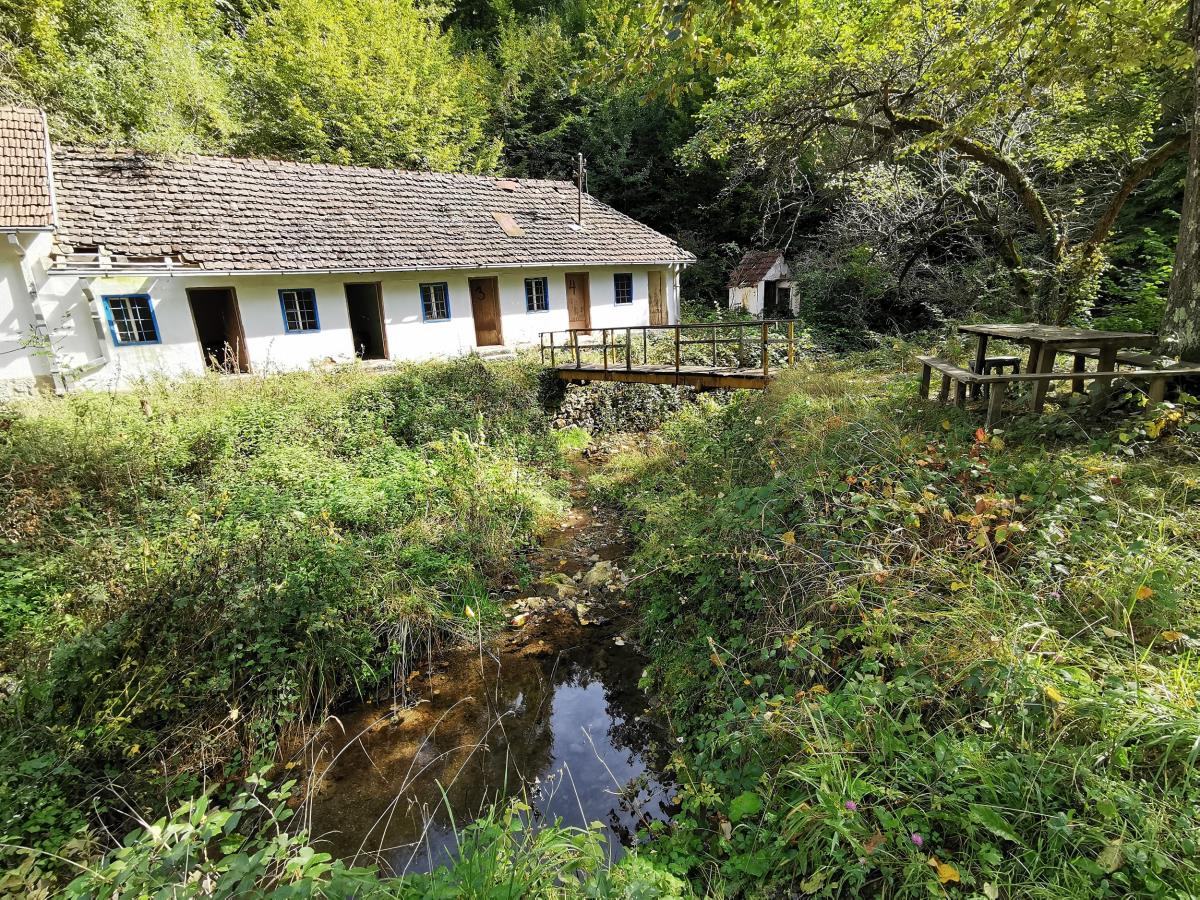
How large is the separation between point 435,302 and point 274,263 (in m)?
3.84

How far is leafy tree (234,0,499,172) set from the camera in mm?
19078

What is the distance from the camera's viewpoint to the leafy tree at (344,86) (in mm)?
19078

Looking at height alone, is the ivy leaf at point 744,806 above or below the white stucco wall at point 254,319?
below

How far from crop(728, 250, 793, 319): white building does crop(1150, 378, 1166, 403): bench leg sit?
15810 mm

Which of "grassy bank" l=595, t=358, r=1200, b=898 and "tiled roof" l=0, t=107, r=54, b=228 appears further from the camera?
"tiled roof" l=0, t=107, r=54, b=228

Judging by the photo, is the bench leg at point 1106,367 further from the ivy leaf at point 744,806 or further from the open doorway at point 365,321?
the open doorway at point 365,321

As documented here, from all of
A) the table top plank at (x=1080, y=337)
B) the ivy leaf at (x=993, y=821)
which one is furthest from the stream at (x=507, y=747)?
the table top plank at (x=1080, y=337)

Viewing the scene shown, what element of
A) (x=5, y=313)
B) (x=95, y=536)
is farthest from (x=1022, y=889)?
(x=5, y=313)

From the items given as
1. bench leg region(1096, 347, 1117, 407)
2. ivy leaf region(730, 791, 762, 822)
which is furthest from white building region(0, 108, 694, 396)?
bench leg region(1096, 347, 1117, 407)

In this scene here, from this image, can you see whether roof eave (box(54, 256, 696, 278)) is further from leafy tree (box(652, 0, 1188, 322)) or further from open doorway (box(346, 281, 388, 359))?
leafy tree (box(652, 0, 1188, 322))

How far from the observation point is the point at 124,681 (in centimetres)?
441

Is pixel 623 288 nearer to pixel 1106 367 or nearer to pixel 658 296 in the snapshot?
pixel 658 296

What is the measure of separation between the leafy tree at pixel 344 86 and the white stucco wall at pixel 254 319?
8860mm

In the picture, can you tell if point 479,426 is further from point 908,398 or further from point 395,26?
point 395,26
